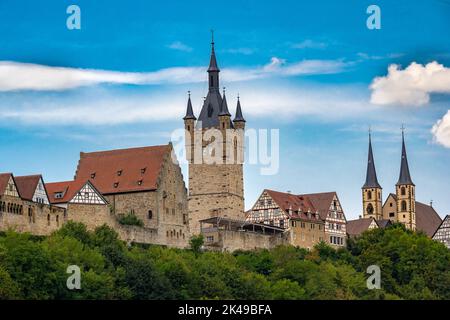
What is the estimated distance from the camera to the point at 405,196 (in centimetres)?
14638

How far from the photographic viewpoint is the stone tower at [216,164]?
350 ft

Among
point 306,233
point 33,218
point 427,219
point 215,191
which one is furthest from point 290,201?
point 427,219

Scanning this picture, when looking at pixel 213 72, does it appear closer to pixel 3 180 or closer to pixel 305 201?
pixel 305 201

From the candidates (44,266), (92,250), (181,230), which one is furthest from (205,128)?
(44,266)

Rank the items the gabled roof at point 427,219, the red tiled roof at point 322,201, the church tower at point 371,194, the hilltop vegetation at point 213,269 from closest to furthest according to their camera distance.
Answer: the hilltop vegetation at point 213,269, the red tiled roof at point 322,201, the gabled roof at point 427,219, the church tower at point 371,194

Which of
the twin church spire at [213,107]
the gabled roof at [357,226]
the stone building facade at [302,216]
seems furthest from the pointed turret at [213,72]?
the gabled roof at [357,226]

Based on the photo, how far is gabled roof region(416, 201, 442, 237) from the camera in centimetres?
14130

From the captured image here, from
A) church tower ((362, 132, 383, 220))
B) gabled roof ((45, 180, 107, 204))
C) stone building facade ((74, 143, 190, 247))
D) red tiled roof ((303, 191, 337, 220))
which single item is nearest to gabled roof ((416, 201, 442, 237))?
church tower ((362, 132, 383, 220))

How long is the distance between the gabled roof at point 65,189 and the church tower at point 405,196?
59.1 metres

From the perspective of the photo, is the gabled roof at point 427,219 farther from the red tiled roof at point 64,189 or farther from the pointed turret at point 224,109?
the red tiled roof at point 64,189

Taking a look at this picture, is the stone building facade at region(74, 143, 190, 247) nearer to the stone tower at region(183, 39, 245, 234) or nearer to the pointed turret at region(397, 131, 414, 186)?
the stone tower at region(183, 39, 245, 234)

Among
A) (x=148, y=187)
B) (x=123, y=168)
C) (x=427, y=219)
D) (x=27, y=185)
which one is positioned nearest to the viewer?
(x=27, y=185)

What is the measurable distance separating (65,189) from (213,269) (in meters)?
9.97

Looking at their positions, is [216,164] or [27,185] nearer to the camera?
[27,185]
